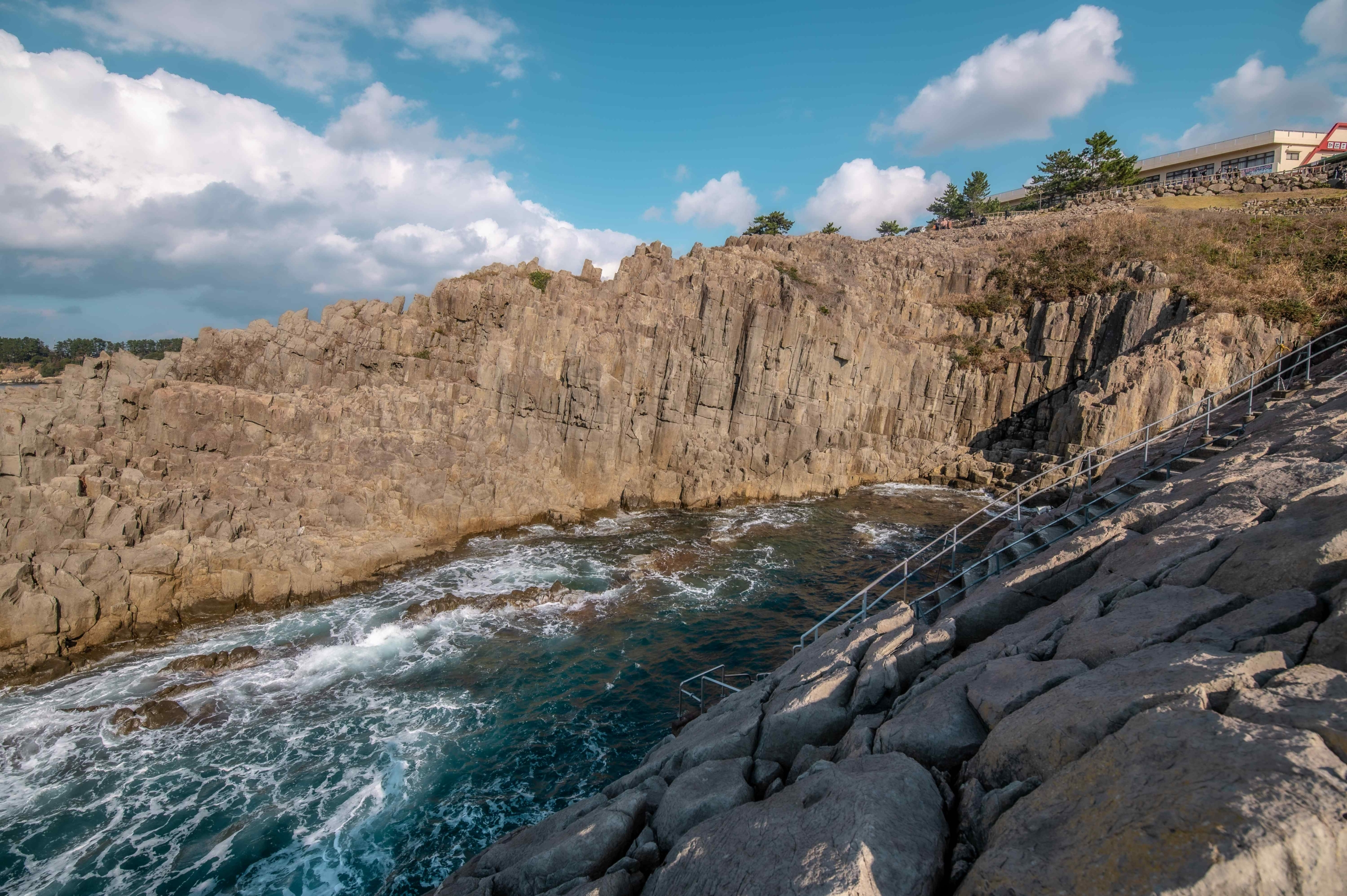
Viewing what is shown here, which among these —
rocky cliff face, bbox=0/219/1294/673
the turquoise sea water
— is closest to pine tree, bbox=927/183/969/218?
rocky cliff face, bbox=0/219/1294/673

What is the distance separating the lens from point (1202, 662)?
223 inches

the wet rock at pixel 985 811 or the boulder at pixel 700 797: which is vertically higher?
the wet rock at pixel 985 811

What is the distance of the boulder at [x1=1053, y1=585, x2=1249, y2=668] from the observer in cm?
696

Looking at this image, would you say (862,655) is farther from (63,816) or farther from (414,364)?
(414,364)

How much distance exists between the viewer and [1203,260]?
47031mm

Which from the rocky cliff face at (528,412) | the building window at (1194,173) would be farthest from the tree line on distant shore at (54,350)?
the building window at (1194,173)

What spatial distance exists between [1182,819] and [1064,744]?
62.9 inches

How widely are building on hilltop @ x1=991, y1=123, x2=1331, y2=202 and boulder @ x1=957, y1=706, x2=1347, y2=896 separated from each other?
3542 inches

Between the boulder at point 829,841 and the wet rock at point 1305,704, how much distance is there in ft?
9.05

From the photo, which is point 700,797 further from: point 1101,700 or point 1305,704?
point 1305,704

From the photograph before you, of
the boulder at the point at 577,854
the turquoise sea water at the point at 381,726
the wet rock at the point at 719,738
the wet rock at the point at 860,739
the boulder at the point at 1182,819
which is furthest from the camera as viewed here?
the turquoise sea water at the point at 381,726

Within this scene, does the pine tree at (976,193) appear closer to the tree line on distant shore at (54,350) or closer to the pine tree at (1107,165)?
the pine tree at (1107,165)

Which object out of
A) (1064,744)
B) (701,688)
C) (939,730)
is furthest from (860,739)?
(701,688)

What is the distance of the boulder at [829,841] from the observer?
5344 mm
